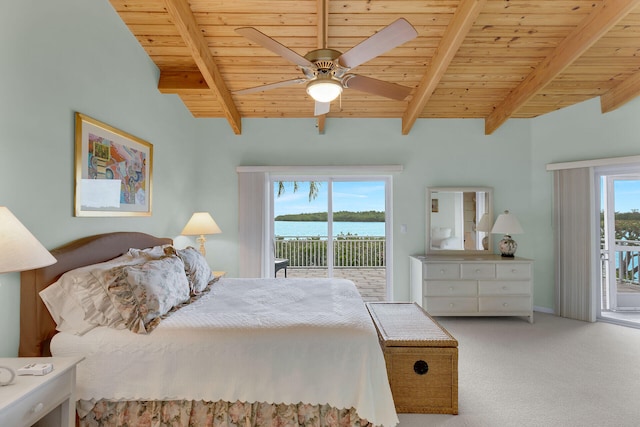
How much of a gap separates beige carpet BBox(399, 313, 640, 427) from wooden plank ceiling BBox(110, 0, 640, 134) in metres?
2.59

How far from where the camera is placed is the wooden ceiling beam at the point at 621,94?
3.44 m

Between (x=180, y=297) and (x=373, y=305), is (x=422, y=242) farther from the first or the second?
(x=180, y=297)

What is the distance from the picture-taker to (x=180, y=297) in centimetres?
225

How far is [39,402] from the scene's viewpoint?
1340 millimetres

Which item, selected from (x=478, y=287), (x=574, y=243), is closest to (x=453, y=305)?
(x=478, y=287)

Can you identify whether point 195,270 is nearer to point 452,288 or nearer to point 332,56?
point 332,56

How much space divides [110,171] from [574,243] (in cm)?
517

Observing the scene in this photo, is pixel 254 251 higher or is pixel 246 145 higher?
pixel 246 145

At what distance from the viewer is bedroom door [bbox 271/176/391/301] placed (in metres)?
4.55

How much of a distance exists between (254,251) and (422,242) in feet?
7.61

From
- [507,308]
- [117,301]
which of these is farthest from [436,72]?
[117,301]

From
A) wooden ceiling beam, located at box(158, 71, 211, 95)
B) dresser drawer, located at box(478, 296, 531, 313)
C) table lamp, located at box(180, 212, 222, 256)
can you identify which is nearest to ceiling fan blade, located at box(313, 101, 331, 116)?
wooden ceiling beam, located at box(158, 71, 211, 95)

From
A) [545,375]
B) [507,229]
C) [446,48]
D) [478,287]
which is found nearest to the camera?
[545,375]

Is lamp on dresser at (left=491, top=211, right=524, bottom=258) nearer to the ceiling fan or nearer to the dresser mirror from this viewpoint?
the dresser mirror
